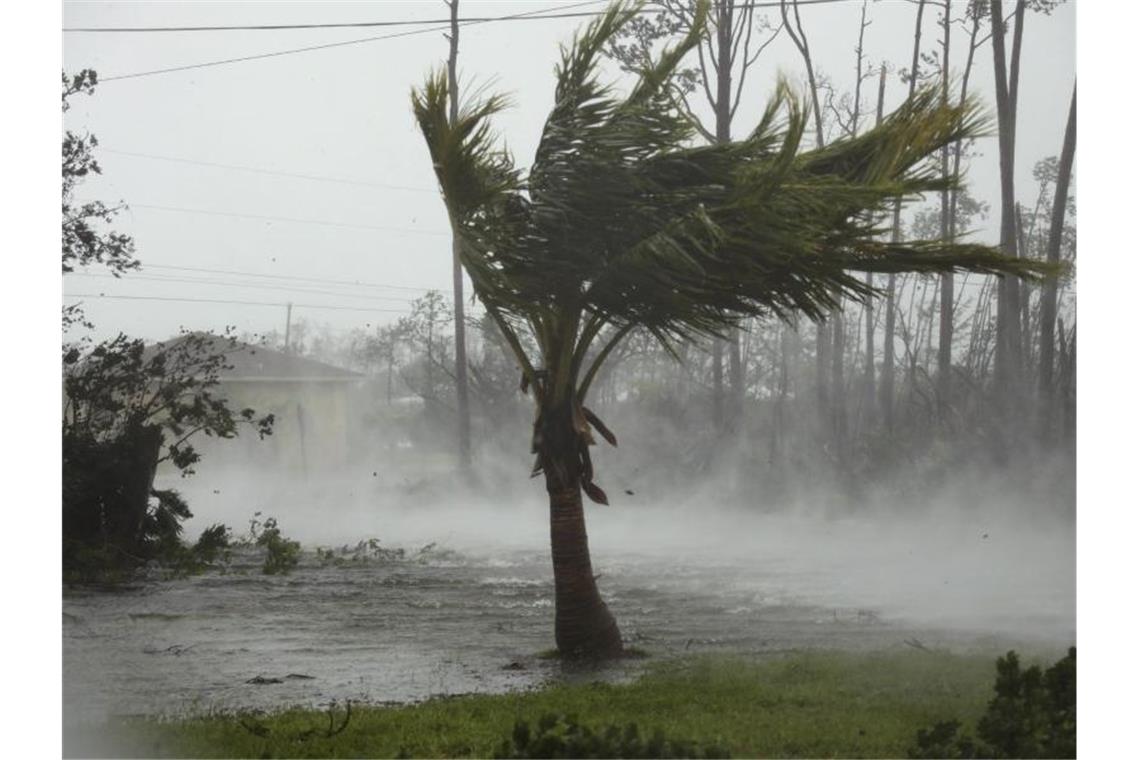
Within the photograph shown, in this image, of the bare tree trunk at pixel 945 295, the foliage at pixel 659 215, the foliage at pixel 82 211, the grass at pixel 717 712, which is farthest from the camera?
the foliage at pixel 82 211

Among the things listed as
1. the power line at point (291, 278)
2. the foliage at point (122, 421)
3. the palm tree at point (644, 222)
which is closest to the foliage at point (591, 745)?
the palm tree at point (644, 222)

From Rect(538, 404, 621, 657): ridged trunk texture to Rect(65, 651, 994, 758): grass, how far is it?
263mm

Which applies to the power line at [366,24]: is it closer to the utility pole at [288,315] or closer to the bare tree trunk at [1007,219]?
the bare tree trunk at [1007,219]

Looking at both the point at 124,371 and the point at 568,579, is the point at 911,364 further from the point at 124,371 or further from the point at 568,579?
the point at 124,371

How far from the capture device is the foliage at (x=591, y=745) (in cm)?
541

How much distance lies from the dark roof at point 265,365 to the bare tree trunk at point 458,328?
492 mm

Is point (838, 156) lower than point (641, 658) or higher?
higher

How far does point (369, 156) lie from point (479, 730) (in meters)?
2.30

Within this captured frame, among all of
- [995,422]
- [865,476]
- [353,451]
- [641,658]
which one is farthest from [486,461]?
[995,422]

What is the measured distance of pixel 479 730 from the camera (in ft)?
18.2

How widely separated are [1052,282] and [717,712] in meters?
2.07

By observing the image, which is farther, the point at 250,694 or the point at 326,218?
the point at 326,218

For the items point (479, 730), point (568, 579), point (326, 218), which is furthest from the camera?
point (326, 218)

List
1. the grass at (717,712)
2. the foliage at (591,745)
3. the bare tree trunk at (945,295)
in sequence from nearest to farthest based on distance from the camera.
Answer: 1. the foliage at (591,745)
2. the grass at (717,712)
3. the bare tree trunk at (945,295)
